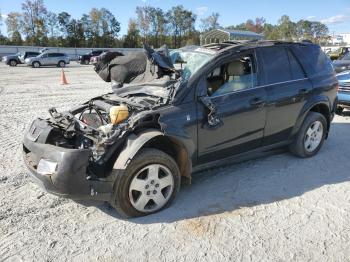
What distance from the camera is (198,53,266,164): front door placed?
14.8ft

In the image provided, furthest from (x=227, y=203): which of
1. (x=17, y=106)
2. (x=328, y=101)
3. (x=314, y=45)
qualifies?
(x=17, y=106)

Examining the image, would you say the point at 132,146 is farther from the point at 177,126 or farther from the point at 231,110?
the point at 231,110

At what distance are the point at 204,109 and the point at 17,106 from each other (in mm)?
8251

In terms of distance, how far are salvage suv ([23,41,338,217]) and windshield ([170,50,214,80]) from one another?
23 mm

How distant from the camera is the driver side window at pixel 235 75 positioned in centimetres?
484

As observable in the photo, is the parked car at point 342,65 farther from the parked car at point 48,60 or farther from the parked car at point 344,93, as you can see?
the parked car at point 48,60

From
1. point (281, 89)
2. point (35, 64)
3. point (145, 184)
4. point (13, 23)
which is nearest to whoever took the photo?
point (145, 184)

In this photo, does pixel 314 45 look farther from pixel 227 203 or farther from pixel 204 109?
pixel 227 203

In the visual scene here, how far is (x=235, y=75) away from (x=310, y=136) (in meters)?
1.88

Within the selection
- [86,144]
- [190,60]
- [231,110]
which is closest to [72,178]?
[86,144]

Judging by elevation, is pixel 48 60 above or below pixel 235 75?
below

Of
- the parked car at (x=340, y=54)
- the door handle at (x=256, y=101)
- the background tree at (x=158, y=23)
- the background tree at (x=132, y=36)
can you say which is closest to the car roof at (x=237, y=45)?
the door handle at (x=256, y=101)

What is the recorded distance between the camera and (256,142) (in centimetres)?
517

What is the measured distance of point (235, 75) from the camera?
505 cm
